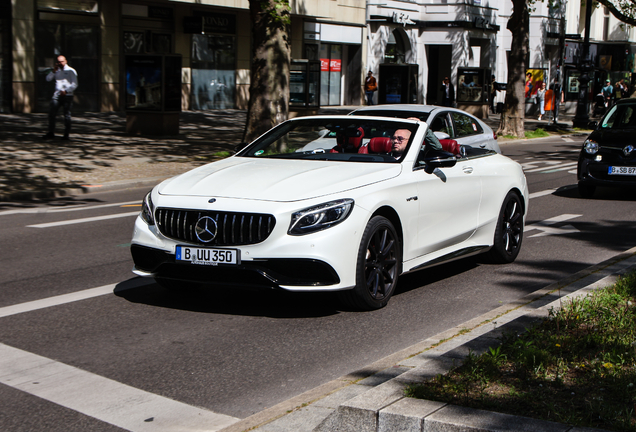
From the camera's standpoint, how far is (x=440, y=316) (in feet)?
20.9

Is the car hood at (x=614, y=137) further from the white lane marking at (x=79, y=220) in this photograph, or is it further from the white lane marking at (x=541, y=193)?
the white lane marking at (x=79, y=220)

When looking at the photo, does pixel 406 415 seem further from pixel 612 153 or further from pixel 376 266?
pixel 612 153

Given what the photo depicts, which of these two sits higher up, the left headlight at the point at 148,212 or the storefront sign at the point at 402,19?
the storefront sign at the point at 402,19

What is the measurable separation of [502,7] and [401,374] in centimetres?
4769

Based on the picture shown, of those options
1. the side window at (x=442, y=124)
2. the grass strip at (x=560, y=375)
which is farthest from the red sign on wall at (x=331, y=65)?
the grass strip at (x=560, y=375)

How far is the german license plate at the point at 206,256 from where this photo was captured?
5824 mm

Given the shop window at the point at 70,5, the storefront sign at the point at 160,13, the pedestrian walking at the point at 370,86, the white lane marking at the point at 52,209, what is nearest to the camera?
the white lane marking at the point at 52,209

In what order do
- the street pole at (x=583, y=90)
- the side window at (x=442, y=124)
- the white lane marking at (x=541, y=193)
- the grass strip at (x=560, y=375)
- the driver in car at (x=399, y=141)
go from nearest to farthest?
1. the grass strip at (x=560, y=375)
2. the driver in car at (x=399, y=141)
3. the side window at (x=442, y=124)
4. the white lane marking at (x=541, y=193)
5. the street pole at (x=583, y=90)

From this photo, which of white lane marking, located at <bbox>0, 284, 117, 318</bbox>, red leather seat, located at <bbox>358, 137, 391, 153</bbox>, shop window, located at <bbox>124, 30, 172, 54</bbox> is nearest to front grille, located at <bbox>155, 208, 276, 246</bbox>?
white lane marking, located at <bbox>0, 284, 117, 318</bbox>

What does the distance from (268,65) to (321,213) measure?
12379mm

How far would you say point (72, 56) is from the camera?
27250 mm

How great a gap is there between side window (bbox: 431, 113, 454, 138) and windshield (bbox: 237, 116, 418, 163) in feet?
9.01

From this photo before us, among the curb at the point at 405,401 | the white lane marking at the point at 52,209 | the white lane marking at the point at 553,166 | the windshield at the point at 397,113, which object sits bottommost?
the white lane marking at the point at 52,209

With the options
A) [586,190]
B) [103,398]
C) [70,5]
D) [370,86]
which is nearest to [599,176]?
[586,190]
